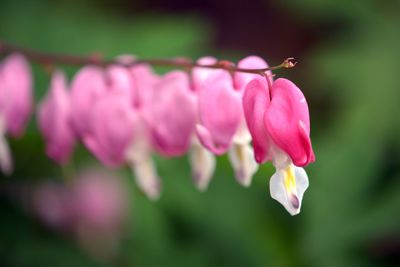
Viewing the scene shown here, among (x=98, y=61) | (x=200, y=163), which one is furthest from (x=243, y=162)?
(x=98, y=61)

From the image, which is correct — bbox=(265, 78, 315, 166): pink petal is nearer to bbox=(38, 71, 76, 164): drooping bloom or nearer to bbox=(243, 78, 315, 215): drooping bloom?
bbox=(243, 78, 315, 215): drooping bloom

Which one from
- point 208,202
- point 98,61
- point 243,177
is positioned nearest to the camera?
point 243,177

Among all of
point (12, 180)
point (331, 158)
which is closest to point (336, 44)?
point (331, 158)

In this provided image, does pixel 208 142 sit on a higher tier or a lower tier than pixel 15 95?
lower

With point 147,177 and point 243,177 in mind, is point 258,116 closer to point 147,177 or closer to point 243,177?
point 243,177

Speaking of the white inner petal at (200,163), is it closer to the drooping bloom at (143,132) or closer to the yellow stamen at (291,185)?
the drooping bloom at (143,132)

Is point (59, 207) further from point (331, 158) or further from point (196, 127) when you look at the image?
point (196, 127)
